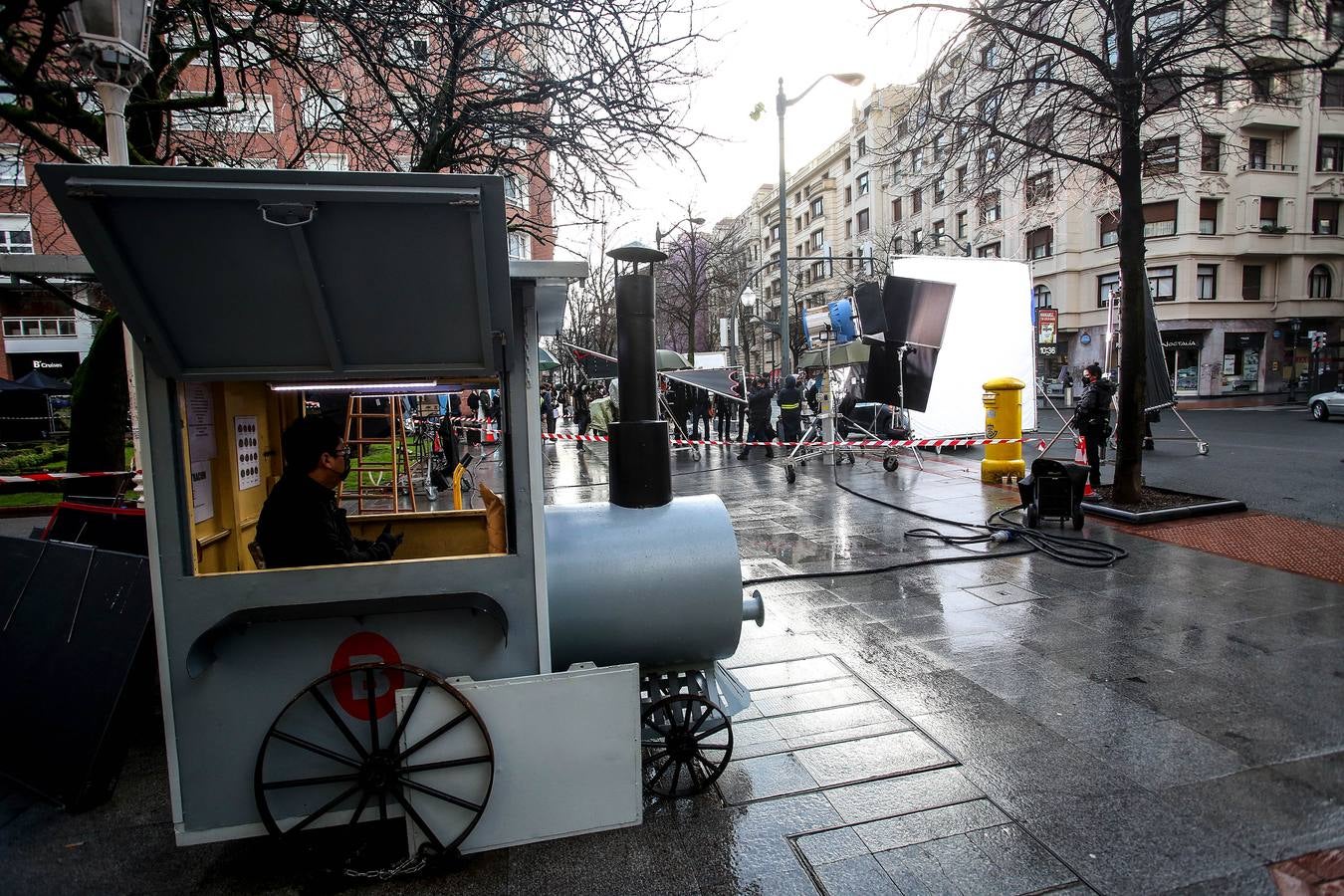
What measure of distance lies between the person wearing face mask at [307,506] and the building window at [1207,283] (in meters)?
42.3

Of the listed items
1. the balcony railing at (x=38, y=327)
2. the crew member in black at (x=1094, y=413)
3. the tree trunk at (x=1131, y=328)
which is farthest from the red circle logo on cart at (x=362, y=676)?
the balcony railing at (x=38, y=327)

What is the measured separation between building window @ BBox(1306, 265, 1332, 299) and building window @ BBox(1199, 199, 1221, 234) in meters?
6.12

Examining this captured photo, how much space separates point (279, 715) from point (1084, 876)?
3054mm

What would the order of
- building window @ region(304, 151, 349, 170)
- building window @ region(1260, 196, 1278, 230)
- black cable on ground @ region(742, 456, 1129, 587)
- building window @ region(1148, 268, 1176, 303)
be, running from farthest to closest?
building window @ region(1148, 268, 1176, 303), building window @ region(1260, 196, 1278, 230), building window @ region(304, 151, 349, 170), black cable on ground @ region(742, 456, 1129, 587)

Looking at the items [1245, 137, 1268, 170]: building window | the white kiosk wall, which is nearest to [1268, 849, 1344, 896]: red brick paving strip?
the white kiosk wall

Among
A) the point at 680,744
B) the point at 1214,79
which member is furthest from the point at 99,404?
the point at 1214,79

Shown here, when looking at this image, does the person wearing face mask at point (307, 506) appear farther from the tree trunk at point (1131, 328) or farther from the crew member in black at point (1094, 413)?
the crew member in black at point (1094, 413)

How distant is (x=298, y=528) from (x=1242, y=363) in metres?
45.0

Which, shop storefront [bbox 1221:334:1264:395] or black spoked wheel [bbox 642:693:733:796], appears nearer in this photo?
black spoked wheel [bbox 642:693:733:796]

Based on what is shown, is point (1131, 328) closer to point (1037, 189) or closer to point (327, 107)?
point (1037, 189)

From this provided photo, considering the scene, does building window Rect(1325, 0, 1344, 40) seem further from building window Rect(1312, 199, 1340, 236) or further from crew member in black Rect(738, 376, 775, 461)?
building window Rect(1312, 199, 1340, 236)

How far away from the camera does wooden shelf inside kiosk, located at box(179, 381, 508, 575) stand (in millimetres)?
3113

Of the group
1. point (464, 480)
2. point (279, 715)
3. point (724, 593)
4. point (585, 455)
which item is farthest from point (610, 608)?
point (585, 455)

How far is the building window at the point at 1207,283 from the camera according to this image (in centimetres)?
3422
